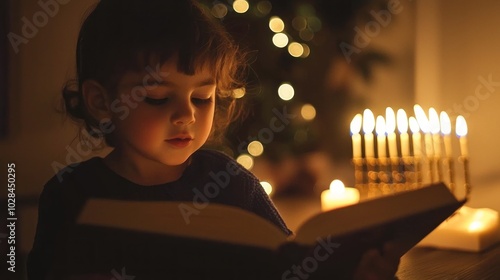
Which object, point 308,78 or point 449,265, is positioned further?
point 308,78

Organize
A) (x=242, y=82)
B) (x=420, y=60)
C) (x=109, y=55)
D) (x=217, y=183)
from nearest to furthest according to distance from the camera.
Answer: (x=109, y=55) → (x=217, y=183) → (x=242, y=82) → (x=420, y=60)

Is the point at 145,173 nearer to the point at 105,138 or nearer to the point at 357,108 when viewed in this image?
the point at 105,138

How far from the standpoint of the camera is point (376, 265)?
75cm

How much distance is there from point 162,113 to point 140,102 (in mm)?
37

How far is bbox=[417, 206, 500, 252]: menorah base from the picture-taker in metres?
1.29

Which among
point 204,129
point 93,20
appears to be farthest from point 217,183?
point 93,20

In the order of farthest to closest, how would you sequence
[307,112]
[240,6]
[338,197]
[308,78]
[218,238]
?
[308,78] < [307,112] < [240,6] < [338,197] < [218,238]

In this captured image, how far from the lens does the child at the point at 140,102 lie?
794mm

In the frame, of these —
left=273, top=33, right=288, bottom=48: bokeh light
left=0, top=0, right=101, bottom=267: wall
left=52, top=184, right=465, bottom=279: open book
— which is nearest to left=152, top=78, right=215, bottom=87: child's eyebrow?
left=52, top=184, right=465, bottom=279: open book

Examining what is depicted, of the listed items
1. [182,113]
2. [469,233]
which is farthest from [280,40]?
[182,113]

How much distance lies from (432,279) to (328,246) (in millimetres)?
480

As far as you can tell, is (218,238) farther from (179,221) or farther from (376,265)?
(376,265)

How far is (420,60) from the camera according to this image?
6.24 ft

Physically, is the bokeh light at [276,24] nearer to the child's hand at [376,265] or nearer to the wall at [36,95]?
the wall at [36,95]
